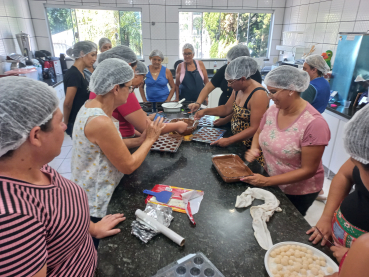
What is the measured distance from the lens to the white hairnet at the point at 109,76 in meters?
1.23

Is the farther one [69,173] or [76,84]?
[69,173]

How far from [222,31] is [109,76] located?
15.5ft

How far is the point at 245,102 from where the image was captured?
6.23 ft

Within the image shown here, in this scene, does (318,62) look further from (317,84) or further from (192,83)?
(192,83)

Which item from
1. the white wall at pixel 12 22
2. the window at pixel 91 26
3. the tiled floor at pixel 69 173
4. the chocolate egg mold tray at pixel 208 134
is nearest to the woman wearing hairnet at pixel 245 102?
the chocolate egg mold tray at pixel 208 134

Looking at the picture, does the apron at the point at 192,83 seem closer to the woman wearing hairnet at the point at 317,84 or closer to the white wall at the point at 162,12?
the woman wearing hairnet at the point at 317,84

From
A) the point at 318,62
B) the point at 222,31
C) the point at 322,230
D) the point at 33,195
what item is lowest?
the point at 322,230

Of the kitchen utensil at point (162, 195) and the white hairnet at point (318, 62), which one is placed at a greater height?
the white hairnet at point (318, 62)

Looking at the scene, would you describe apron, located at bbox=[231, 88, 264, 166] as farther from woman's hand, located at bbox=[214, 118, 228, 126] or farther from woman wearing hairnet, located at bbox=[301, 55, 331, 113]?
woman wearing hairnet, located at bbox=[301, 55, 331, 113]

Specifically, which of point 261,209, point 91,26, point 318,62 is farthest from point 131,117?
point 91,26

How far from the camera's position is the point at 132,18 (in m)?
4.81

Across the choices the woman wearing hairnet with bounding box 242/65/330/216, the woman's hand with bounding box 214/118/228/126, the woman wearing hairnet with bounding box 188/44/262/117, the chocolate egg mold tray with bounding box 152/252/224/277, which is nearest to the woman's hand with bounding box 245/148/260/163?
the woman wearing hairnet with bounding box 242/65/330/216

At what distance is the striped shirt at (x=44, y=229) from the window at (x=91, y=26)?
4.81 m

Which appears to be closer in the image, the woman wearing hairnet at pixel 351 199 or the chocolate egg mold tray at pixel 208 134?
the woman wearing hairnet at pixel 351 199
